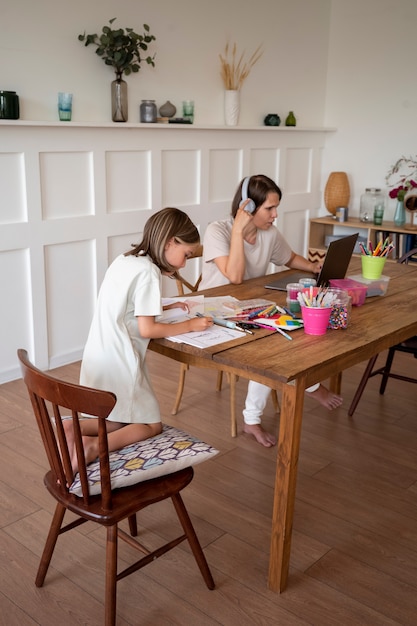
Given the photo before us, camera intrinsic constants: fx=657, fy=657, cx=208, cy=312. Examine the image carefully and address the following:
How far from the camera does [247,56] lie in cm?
469

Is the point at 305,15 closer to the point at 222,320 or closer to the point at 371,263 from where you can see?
the point at 371,263

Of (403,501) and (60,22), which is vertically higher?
(60,22)

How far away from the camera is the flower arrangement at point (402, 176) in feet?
16.2

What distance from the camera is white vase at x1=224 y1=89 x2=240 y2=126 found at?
4555mm

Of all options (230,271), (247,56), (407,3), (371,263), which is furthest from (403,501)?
(407,3)

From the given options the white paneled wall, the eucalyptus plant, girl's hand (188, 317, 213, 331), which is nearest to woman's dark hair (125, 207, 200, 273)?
girl's hand (188, 317, 213, 331)

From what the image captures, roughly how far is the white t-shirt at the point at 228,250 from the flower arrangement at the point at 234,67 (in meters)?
1.90

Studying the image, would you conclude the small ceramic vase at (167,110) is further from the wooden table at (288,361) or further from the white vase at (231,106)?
the wooden table at (288,361)

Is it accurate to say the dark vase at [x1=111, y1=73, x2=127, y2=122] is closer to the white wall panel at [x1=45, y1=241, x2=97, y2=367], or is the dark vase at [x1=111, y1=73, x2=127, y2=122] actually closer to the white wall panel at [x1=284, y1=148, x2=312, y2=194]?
the white wall panel at [x1=45, y1=241, x2=97, y2=367]

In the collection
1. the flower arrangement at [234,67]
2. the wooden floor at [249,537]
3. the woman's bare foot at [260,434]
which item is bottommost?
the wooden floor at [249,537]

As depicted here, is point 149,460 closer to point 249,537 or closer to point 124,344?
point 124,344

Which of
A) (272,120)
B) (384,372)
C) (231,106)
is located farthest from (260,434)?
(272,120)

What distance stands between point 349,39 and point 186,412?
11.5ft

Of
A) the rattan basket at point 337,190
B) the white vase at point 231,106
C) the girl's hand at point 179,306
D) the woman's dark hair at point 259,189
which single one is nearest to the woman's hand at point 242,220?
the woman's dark hair at point 259,189
